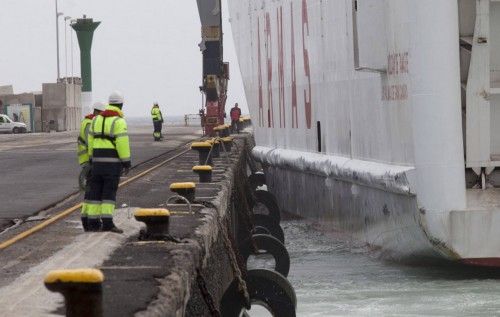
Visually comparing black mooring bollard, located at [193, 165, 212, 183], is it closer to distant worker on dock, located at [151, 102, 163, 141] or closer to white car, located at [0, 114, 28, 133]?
distant worker on dock, located at [151, 102, 163, 141]

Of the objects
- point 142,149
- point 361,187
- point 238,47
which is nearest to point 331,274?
point 361,187

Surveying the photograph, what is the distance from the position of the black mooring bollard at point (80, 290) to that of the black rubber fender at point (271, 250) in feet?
37.0

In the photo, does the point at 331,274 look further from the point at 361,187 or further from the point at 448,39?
the point at 448,39

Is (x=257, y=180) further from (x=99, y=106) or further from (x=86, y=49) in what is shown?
(x=86, y=49)

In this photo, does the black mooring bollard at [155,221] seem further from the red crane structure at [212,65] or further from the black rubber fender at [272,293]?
the red crane structure at [212,65]

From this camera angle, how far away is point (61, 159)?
1458 inches

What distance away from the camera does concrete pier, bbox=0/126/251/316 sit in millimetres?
8102

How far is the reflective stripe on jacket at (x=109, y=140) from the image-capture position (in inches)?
573

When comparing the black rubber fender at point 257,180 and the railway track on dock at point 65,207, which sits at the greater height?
the railway track on dock at point 65,207

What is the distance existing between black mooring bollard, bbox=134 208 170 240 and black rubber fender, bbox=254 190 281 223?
1251cm

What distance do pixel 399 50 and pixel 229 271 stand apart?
3.00 metres

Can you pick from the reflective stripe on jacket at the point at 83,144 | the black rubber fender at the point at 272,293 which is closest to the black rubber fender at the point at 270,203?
the reflective stripe on jacket at the point at 83,144

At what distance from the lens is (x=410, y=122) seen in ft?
46.4

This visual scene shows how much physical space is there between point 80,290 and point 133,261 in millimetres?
3722
